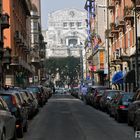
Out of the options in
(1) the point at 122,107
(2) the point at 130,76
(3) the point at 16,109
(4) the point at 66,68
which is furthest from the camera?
(4) the point at 66,68

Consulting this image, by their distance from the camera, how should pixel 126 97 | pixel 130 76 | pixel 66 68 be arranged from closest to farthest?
pixel 126 97 → pixel 130 76 → pixel 66 68

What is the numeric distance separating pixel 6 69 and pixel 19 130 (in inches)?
1940

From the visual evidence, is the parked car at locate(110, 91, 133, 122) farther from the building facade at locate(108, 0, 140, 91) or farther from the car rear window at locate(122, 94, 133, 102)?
the building facade at locate(108, 0, 140, 91)

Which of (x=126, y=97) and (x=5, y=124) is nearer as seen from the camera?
(x=5, y=124)

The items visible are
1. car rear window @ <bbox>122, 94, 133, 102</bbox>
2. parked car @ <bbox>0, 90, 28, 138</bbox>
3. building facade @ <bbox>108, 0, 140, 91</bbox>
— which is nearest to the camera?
parked car @ <bbox>0, 90, 28, 138</bbox>

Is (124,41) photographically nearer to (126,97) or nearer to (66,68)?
(126,97)

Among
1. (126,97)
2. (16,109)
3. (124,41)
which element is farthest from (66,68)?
(16,109)

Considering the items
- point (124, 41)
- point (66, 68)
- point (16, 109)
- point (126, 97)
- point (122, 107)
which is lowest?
point (122, 107)

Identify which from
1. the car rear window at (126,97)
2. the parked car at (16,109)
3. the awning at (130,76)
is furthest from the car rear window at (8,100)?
the awning at (130,76)

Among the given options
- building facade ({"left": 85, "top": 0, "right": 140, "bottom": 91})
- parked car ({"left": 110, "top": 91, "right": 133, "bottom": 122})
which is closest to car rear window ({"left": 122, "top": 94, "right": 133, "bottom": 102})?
parked car ({"left": 110, "top": 91, "right": 133, "bottom": 122})

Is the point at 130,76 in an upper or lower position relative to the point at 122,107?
upper

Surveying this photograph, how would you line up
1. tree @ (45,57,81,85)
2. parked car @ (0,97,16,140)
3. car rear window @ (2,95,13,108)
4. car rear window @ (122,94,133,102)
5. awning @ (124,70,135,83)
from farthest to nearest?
tree @ (45,57,81,85) → awning @ (124,70,135,83) → car rear window @ (122,94,133,102) → car rear window @ (2,95,13,108) → parked car @ (0,97,16,140)

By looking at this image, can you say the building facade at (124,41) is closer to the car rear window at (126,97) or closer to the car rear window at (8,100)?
the car rear window at (126,97)

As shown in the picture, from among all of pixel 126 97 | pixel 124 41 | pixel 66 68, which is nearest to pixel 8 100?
pixel 126 97
